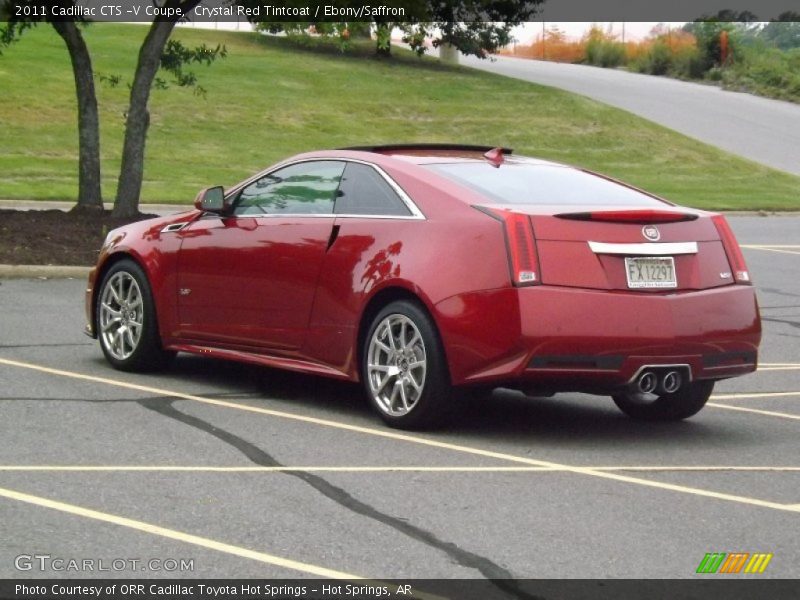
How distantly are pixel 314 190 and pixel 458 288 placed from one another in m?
1.61

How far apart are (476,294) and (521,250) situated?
324mm

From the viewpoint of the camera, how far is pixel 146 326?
9984mm

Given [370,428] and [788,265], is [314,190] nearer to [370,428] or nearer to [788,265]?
[370,428]

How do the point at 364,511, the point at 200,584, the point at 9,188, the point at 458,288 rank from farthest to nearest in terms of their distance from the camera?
the point at 9,188
the point at 458,288
the point at 364,511
the point at 200,584

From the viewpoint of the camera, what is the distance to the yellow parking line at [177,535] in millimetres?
5410

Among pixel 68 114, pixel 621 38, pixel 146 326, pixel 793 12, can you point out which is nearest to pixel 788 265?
pixel 146 326

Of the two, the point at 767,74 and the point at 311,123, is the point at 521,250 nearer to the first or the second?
the point at 311,123

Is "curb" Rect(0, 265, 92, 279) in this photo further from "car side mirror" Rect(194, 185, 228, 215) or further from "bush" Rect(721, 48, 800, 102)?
"bush" Rect(721, 48, 800, 102)

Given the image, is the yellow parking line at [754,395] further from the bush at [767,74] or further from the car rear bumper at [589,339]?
the bush at [767,74]

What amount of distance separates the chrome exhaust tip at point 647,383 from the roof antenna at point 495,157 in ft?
5.54


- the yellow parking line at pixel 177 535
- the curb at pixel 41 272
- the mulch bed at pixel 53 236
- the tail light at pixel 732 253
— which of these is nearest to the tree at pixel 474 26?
the mulch bed at pixel 53 236

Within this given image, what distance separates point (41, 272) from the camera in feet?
52.7
